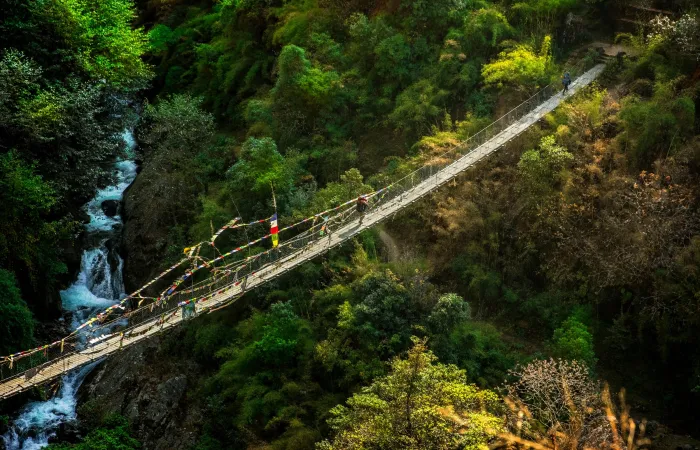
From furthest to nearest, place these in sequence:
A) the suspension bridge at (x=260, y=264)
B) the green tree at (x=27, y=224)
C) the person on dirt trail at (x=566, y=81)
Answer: the person on dirt trail at (x=566, y=81) < the green tree at (x=27, y=224) < the suspension bridge at (x=260, y=264)

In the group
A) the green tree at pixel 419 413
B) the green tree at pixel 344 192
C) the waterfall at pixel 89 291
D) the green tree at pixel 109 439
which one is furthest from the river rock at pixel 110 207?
the green tree at pixel 419 413

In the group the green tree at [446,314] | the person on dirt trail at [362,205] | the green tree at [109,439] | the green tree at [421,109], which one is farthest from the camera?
the green tree at [421,109]

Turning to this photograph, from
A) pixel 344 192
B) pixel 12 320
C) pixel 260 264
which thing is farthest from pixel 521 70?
pixel 12 320

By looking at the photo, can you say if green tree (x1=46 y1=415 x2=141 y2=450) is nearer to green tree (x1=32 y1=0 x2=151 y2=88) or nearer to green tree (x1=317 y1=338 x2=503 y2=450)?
green tree (x1=317 y1=338 x2=503 y2=450)

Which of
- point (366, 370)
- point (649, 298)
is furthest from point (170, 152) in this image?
point (649, 298)

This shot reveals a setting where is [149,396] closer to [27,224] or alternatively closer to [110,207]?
[27,224]

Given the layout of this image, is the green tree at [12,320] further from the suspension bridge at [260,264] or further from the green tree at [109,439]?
the green tree at [109,439]

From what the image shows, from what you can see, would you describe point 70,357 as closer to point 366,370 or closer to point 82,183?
point 366,370
